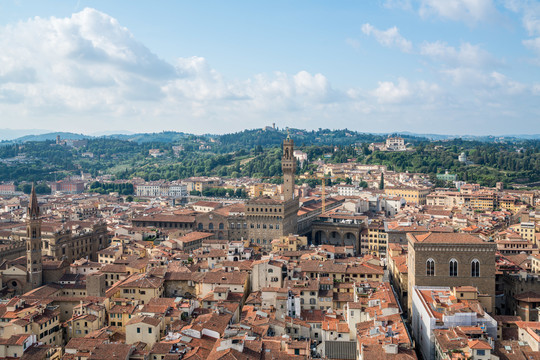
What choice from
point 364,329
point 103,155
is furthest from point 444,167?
point 103,155

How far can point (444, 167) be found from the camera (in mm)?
110750

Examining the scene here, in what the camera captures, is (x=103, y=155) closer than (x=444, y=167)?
No

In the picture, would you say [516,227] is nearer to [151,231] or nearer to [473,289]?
[473,289]

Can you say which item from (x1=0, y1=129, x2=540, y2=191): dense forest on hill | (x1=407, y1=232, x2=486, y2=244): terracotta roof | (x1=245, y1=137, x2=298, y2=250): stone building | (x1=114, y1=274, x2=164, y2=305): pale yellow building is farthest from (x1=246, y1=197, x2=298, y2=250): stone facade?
(x1=0, y1=129, x2=540, y2=191): dense forest on hill

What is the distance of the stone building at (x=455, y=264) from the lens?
1200 inches

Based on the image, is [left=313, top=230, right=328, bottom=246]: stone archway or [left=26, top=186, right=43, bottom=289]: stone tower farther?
[left=313, top=230, right=328, bottom=246]: stone archway

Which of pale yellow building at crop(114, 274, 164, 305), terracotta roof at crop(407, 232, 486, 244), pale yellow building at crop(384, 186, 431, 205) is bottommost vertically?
pale yellow building at crop(114, 274, 164, 305)

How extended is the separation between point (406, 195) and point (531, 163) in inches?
1640

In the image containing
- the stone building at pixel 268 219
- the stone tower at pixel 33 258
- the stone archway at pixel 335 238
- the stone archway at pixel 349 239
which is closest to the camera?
the stone tower at pixel 33 258

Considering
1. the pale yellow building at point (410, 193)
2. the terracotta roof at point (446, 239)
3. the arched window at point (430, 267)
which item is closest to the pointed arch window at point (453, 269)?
the arched window at point (430, 267)


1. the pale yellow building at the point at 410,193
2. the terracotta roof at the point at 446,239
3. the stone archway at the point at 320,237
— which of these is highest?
the terracotta roof at the point at 446,239

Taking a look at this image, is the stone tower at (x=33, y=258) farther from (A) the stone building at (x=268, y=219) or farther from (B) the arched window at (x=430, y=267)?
(B) the arched window at (x=430, y=267)

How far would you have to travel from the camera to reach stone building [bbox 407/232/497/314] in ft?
100

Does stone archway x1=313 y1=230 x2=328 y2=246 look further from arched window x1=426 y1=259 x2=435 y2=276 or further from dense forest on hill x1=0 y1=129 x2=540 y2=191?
dense forest on hill x1=0 y1=129 x2=540 y2=191
